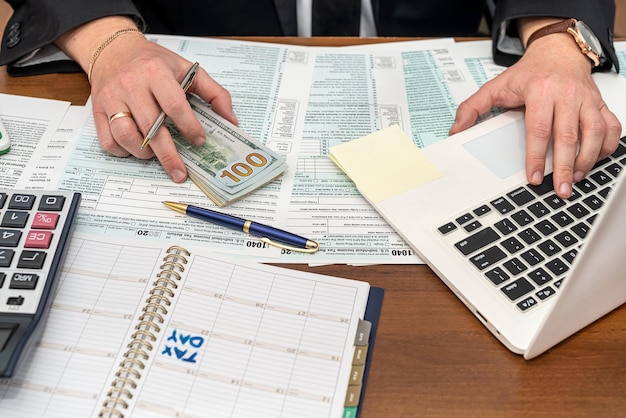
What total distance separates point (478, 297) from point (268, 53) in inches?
19.5

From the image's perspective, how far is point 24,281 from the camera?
56cm

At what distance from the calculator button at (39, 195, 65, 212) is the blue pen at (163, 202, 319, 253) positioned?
0.11 meters

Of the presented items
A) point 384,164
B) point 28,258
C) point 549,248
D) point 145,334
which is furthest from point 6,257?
point 549,248

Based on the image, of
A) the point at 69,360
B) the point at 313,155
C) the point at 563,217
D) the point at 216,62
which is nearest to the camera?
the point at 69,360

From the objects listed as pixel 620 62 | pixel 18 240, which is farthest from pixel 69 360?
pixel 620 62

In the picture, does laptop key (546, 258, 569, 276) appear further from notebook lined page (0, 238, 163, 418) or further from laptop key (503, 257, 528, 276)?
notebook lined page (0, 238, 163, 418)

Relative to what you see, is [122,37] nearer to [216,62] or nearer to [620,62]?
[216,62]

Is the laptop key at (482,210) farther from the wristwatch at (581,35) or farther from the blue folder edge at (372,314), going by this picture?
the wristwatch at (581,35)

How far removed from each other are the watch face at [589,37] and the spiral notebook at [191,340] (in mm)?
477

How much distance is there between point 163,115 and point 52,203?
16cm

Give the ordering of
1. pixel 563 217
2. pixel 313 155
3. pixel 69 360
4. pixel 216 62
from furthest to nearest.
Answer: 1. pixel 216 62
2. pixel 313 155
3. pixel 563 217
4. pixel 69 360

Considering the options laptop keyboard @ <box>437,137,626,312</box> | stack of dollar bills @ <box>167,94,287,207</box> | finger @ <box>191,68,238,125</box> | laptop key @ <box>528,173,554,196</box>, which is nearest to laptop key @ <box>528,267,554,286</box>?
laptop keyboard @ <box>437,137,626,312</box>

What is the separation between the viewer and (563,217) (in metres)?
0.63

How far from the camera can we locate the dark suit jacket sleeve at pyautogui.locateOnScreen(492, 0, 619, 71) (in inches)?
33.3
